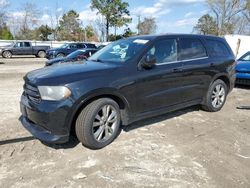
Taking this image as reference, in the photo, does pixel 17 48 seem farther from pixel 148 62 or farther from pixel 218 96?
pixel 148 62

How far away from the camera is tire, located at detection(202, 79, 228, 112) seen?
6.07m

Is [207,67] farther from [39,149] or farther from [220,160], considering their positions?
[39,149]

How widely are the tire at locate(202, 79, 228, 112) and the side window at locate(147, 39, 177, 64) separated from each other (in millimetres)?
1488

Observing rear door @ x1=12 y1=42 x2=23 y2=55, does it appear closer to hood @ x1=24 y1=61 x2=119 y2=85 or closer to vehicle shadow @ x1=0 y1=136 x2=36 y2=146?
vehicle shadow @ x1=0 y1=136 x2=36 y2=146

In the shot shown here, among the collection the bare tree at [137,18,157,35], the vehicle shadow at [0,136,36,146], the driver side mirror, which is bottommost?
the vehicle shadow at [0,136,36,146]

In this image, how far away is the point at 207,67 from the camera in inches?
229

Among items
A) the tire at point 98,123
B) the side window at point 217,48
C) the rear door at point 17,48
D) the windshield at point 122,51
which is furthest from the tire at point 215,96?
the rear door at point 17,48

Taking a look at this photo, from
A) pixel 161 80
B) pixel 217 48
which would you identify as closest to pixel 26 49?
pixel 217 48

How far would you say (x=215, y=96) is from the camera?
6.30 meters

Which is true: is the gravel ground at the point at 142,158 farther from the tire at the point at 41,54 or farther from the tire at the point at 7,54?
the tire at the point at 41,54

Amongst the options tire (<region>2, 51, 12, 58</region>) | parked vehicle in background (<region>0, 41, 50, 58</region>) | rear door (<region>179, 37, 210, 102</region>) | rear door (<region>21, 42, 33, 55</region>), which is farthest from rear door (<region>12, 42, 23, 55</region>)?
rear door (<region>179, 37, 210, 102</region>)

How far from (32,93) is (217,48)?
14.4 feet

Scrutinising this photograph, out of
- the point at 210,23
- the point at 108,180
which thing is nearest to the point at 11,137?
the point at 108,180

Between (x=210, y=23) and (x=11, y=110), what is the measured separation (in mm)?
63713
